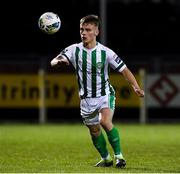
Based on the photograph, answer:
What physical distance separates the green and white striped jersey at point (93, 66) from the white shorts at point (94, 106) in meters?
0.07

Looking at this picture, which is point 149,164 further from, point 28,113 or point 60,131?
point 28,113

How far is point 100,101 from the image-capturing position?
1130cm

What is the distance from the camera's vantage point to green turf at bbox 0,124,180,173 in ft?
36.1

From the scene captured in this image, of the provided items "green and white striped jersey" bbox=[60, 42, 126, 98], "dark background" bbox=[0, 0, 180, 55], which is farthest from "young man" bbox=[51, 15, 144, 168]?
"dark background" bbox=[0, 0, 180, 55]

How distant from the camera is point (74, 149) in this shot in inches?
567

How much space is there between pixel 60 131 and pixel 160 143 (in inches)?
172

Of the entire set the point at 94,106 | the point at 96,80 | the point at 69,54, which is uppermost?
the point at 69,54

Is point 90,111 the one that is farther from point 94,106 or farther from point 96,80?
point 96,80

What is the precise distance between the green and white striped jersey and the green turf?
41.0 inches

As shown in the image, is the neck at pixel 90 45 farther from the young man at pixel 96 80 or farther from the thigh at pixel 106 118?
the thigh at pixel 106 118

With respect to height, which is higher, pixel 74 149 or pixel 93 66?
pixel 93 66

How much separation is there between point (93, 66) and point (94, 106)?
0.54m

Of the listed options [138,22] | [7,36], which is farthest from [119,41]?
[7,36]

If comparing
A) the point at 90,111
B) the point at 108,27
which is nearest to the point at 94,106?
the point at 90,111
